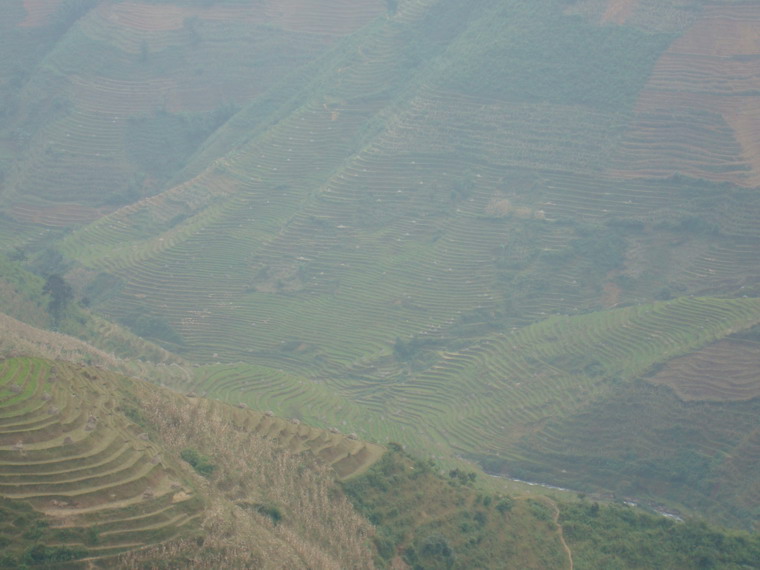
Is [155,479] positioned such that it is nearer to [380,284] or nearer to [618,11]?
[380,284]

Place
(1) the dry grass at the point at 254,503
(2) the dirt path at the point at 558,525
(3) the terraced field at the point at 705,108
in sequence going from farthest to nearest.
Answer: (3) the terraced field at the point at 705,108
(2) the dirt path at the point at 558,525
(1) the dry grass at the point at 254,503

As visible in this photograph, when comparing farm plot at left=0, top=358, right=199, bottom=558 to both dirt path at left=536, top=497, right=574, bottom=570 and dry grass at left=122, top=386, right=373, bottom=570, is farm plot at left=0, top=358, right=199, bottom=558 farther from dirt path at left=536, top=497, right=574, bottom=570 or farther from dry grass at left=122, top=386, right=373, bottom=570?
dirt path at left=536, top=497, right=574, bottom=570

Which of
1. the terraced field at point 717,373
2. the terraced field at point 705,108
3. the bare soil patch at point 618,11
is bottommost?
the terraced field at point 717,373

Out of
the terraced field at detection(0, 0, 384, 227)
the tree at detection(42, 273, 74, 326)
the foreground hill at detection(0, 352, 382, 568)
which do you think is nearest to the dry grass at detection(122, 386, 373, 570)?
the foreground hill at detection(0, 352, 382, 568)

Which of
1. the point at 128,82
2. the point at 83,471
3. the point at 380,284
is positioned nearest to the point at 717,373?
the point at 380,284

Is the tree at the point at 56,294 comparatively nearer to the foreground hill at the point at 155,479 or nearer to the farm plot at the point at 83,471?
the foreground hill at the point at 155,479

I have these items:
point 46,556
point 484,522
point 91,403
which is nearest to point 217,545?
point 46,556

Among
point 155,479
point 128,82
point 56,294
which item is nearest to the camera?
point 155,479

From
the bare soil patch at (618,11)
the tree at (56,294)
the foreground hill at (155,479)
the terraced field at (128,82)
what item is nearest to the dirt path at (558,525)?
the foreground hill at (155,479)
